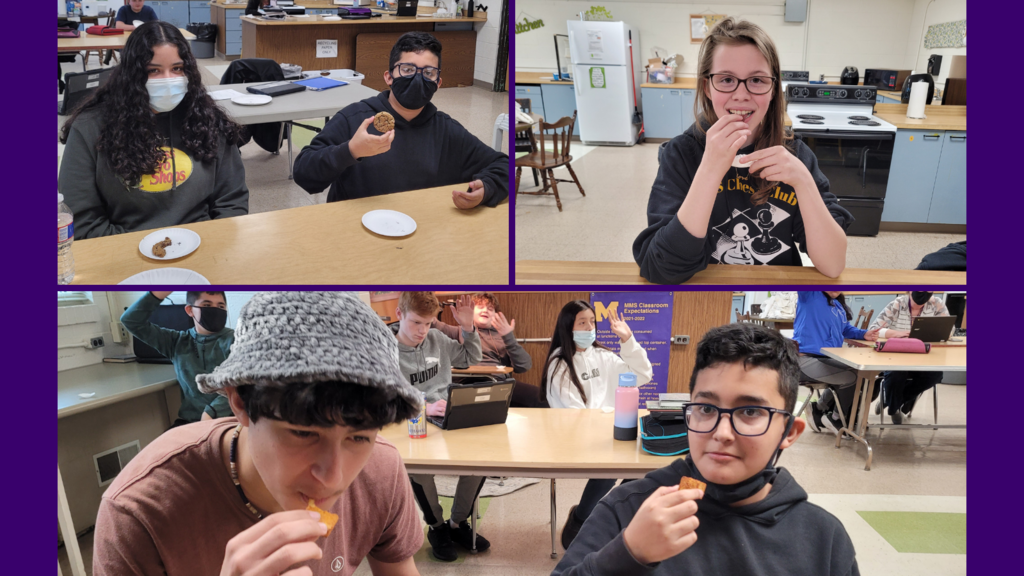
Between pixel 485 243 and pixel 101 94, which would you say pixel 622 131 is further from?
pixel 101 94

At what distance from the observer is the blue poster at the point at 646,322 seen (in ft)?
11.1

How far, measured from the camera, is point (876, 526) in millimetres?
2465

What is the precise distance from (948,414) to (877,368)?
1.01 ft

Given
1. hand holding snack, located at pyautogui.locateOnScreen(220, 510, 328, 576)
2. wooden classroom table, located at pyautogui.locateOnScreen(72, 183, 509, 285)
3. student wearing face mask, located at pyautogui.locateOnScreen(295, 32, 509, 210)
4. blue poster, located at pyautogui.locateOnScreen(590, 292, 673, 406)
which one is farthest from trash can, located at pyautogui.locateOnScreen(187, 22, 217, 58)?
blue poster, located at pyautogui.locateOnScreen(590, 292, 673, 406)

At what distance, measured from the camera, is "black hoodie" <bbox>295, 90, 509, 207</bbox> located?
211cm

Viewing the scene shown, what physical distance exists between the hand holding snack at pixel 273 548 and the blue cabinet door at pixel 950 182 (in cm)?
246

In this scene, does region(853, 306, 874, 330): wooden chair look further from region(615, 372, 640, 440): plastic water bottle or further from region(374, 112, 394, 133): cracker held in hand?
region(374, 112, 394, 133): cracker held in hand

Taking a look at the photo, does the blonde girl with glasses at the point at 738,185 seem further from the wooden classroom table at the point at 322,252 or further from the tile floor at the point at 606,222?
the tile floor at the point at 606,222

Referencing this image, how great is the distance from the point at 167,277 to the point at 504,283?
0.82 metres

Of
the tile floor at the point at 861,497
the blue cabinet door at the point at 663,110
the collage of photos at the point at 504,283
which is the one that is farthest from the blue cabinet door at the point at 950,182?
the blue cabinet door at the point at 663,110

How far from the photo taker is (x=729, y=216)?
1.40m

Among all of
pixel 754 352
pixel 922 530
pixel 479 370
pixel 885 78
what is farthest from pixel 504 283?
pixel 922 530

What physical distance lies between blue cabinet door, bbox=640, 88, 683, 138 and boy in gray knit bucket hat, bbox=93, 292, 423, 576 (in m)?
1.04
